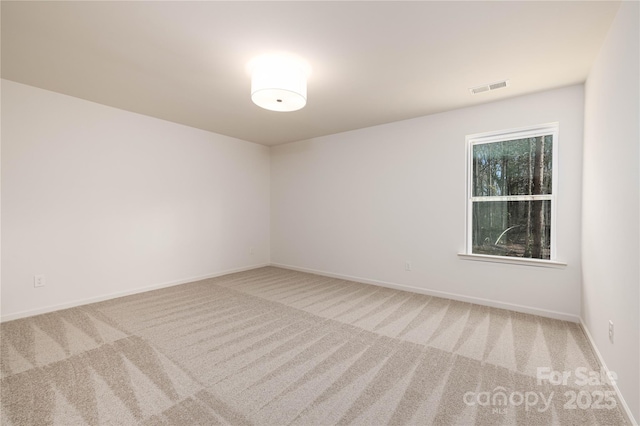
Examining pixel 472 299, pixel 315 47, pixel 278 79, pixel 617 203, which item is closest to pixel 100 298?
pixel 278 79

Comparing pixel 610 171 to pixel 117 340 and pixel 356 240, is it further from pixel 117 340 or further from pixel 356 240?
pixel 117 340

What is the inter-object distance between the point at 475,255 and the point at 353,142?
2.51 metres

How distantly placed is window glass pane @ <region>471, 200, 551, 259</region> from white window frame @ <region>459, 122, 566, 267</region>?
53mm

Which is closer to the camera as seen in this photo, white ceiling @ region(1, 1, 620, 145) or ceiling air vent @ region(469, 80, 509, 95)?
white ceiling @ region(1, 1, 620, 145)

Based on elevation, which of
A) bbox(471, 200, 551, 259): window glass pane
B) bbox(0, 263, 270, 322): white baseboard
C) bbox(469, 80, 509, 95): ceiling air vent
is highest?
bbox(469, 80, 509, 95): ceiling air vent

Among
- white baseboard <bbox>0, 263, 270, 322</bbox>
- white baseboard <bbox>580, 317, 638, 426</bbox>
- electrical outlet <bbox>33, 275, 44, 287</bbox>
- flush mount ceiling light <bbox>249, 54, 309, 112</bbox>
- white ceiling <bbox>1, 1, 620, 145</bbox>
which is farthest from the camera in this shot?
electrical outlet <bbox>33, 275, 44, 287</bbox>

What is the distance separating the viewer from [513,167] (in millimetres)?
3418

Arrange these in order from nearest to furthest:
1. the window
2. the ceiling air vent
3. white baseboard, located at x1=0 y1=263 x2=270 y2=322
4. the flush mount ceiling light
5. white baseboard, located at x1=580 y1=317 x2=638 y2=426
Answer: white baseboard, located at x1=580 y1=317 x2=638 y2=426 < the flush mount ceiling light < the ceiling air vent < white baseboard, located at x1=0 y1=263 x2=270 y2=322 < the window

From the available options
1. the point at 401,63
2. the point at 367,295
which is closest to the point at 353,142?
the point at 401,63

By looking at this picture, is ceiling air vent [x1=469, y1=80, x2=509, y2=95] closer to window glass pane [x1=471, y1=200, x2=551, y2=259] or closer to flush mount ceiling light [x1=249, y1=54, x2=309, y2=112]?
window glass pane [x1=471, y1=200, x2=551, y2=259]

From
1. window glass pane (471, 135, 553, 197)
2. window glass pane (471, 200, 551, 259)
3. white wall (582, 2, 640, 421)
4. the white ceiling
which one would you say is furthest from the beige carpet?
the white ceiling

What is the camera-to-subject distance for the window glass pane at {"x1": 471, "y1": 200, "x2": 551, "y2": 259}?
323 centimetres

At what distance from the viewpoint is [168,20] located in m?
1.95

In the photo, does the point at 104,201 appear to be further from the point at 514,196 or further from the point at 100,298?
the point at 514,196
